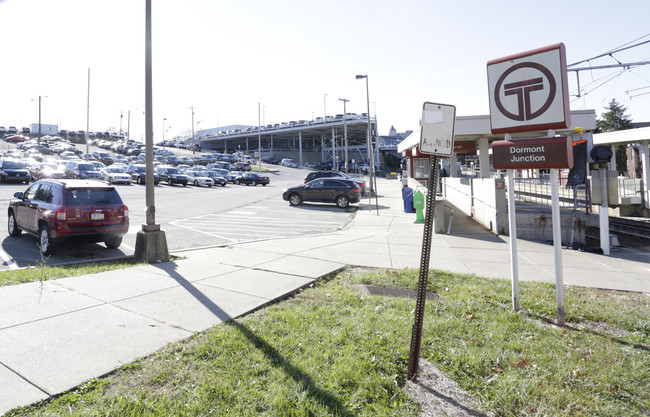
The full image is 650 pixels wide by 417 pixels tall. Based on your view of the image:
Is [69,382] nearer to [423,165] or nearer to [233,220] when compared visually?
[233,220]

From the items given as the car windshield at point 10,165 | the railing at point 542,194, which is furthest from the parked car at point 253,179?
the railing at point 542,194

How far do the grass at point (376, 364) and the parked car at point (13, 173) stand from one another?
33.4 meters

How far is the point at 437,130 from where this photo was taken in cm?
348

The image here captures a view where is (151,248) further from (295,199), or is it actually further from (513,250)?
(295,199)

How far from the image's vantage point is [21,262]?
7.88 metres

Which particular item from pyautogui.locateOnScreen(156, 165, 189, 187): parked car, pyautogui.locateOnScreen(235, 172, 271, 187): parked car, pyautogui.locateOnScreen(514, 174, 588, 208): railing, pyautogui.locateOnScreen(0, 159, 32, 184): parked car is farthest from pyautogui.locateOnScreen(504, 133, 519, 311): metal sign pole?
pyautogui.locateOnScreen(235, 172, 271, 187): parked car

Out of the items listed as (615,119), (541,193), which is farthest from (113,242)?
(615,119)

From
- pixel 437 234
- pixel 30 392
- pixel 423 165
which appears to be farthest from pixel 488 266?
pixel 423 165

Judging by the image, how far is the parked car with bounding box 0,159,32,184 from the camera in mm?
29359

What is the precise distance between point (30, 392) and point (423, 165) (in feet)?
104

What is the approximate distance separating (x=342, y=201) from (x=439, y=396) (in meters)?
18.9

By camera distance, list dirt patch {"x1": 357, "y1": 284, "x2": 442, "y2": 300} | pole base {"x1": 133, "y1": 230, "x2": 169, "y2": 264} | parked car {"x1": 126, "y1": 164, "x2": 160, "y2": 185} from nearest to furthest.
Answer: dirt patch {"x1": 357, "y1": 284, "x2": 442, "y2": 300} → pole base {"x1": 133, "y1": 230, "x2": 169, "y2": 264} → parked car {"x1": 126, "y1": 164, "x2": 160, "y2": 185}

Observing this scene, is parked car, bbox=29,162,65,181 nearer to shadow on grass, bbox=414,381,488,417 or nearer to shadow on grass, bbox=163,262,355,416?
shadow on grass, bbox=163,262,355,416

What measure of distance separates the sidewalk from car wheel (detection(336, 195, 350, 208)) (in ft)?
34.0
